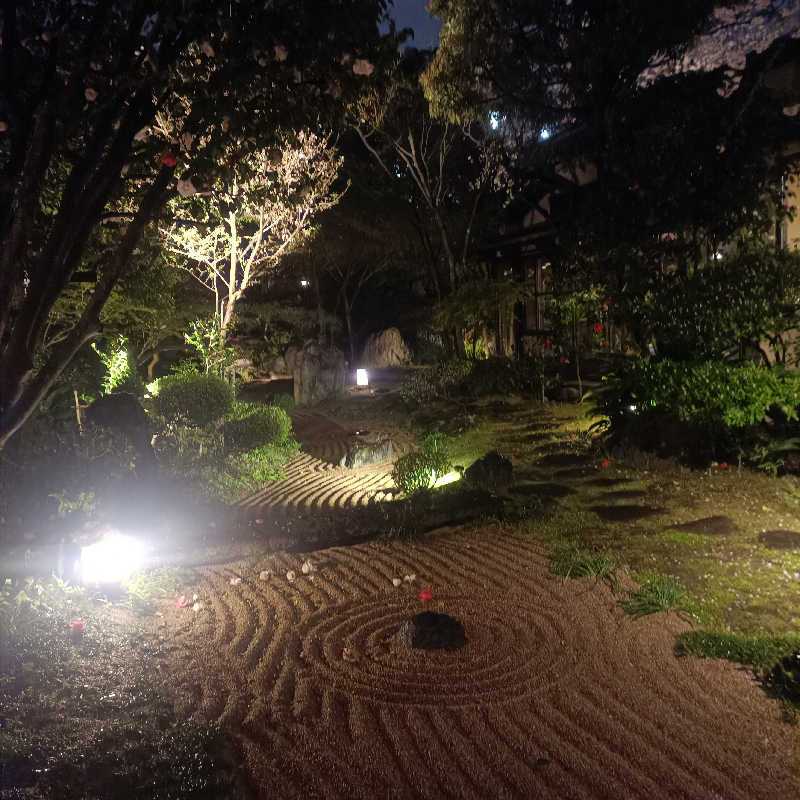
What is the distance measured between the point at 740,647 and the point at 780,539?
224 cm

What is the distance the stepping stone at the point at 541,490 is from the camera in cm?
754

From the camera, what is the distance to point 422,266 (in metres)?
24.2

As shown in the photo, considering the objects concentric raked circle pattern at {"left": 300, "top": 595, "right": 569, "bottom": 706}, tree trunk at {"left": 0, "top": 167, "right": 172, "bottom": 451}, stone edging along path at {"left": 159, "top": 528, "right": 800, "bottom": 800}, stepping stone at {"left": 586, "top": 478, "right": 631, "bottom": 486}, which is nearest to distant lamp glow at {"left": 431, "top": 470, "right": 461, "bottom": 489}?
stepping stone at {"left": 586, "top": 478, "right": 631, "bottom": 486}

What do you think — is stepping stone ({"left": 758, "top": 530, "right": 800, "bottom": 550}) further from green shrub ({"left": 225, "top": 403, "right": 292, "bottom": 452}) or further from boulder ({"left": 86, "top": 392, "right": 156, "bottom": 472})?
green shrub ({"left": 225, "top": 403, "right": 292, "bottom": 452})

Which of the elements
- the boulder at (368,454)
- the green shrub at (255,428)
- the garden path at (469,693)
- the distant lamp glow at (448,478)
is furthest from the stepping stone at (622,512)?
the green shrub at (255,428)

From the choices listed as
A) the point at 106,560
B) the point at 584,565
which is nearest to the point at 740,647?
the point at 584,565

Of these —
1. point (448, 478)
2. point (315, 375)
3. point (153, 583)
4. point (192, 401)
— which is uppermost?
Answer: point (315, 375)

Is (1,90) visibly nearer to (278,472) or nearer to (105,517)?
(105,517)

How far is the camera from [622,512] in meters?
6.77

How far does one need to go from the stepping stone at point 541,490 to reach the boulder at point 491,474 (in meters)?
0.15

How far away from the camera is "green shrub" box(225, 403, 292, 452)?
1017 cm

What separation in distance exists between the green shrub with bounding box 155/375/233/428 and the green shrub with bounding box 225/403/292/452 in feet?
1.08

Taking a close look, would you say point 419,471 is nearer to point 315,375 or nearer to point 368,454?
point 368,454

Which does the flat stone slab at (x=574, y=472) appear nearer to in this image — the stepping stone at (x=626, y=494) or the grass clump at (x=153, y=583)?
the stepping stone at (x=626, y=494)
